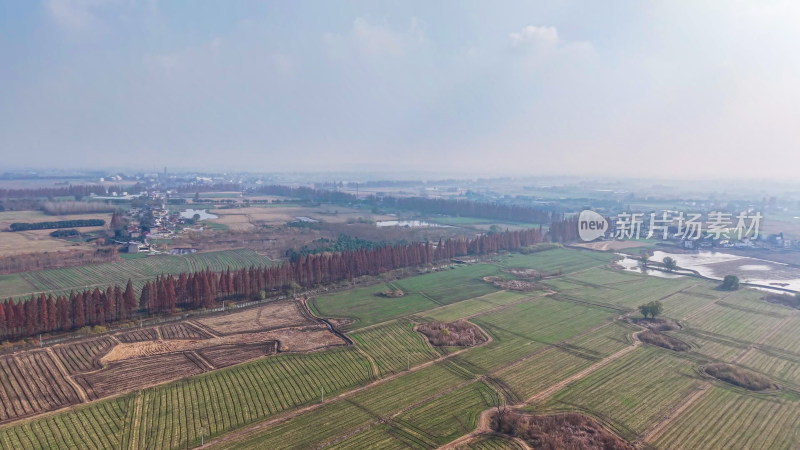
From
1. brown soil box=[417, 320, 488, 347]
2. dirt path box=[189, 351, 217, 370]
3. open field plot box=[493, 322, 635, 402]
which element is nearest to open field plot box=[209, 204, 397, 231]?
dirt path box=[189, 351, 217, 370]

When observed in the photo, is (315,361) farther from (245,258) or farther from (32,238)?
(32,238)

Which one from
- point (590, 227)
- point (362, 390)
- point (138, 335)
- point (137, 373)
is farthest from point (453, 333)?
point (590, 227)

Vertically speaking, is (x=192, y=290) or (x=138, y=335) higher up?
(x=192, y=290)

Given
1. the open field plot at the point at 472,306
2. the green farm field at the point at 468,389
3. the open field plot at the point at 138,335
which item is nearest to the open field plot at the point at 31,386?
the green farm field at the point at 468,389

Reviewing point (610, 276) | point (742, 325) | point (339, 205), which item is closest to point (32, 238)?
point (339, 205)

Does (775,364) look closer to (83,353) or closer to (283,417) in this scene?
(283,417)

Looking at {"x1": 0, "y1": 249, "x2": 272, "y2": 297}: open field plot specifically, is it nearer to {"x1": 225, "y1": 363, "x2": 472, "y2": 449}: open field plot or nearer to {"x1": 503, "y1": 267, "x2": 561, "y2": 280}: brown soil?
{"x1": 503, "y1": 267, "x2": 561, "y2": 280}: brown soil
